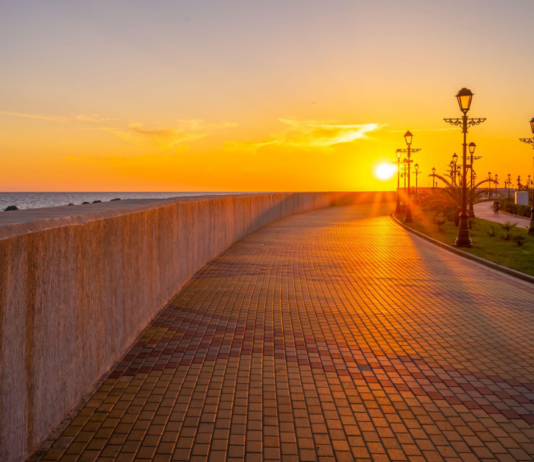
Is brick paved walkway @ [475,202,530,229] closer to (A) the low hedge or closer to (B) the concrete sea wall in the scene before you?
(A) the low hedge

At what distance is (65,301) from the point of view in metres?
5.01

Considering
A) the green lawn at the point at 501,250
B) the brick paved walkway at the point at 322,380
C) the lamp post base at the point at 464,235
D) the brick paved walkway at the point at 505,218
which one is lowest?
the brick paved walkway at the point at 505,218

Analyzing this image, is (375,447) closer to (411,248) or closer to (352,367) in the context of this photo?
(352,367)

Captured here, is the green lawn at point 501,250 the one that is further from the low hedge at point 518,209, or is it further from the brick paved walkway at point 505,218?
the low hedge at point 518,209

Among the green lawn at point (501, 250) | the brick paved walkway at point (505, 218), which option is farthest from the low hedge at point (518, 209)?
the green lawn at point (501, 250)

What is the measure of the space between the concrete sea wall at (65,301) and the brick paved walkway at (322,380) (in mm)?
255

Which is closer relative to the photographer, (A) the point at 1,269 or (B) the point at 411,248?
(A) the point at 1,269

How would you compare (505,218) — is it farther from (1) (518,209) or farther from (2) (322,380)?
(2) (322,380)

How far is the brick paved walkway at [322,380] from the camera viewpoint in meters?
Answer: 4.49

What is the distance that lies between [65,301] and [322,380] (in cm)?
255

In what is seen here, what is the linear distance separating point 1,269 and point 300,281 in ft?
29.2

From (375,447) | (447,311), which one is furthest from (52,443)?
(447,311)

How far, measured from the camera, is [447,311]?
368 inches

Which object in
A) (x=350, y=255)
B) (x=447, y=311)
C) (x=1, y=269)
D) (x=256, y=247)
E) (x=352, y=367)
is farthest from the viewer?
(x=256, y=247)
